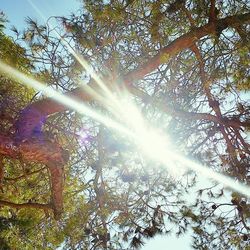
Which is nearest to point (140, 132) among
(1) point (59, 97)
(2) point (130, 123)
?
(2) point (130, 123)

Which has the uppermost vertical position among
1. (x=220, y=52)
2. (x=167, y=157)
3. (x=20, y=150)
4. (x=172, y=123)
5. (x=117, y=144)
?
(x=220, y=52)

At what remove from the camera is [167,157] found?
157 inches

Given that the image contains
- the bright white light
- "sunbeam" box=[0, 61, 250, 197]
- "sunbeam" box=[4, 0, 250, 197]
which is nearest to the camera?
the bright white light

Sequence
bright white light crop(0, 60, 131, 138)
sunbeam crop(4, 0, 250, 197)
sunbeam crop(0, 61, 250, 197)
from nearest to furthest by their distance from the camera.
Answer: bright white light crop(0, 60, 131, 138) → sunbeam crop(4, 0, 250, 197) → sunbeam crop(0, 61, 250, 197)

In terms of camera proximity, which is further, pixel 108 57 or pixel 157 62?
pixel 108 57

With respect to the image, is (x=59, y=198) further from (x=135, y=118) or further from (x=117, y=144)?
(x=135, y=118)

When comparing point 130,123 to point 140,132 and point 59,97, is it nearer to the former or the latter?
point 140,132

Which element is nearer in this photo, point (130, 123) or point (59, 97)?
point (59, 97)

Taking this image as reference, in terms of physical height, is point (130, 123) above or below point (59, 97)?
above

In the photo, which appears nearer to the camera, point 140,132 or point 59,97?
point 59,97

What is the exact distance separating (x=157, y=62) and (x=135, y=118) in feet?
2.33

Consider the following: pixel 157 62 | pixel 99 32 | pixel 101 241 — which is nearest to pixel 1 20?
pixel 99 32

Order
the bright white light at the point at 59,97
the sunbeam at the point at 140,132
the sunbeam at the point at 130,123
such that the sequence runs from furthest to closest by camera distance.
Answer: the sunbeam at the point at 140,132 → the sunbeam at the point at 130,123 → the bright white light at the point at 59,97

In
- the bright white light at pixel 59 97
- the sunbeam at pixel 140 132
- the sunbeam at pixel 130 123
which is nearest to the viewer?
the bright white light at pixel 59 97
